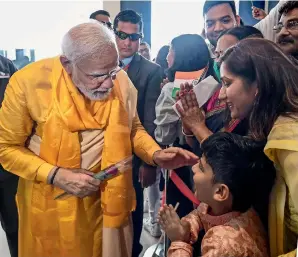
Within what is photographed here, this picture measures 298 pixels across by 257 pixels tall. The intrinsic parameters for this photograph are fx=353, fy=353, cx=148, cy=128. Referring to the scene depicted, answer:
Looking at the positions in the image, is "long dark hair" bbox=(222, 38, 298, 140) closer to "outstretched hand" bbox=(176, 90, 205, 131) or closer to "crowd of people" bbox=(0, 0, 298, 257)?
"crowd of people" bbox=(0, 0, 298, 257)

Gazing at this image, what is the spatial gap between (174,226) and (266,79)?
38 centimetres

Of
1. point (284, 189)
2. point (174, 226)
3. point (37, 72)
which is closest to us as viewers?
point (284, 189)

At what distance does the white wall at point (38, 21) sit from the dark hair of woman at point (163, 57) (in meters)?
0.22

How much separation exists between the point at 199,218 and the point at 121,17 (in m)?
0.57

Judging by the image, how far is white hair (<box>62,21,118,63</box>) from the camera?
2.72 ft

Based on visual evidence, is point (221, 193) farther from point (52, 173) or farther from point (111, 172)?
point (52, 173)

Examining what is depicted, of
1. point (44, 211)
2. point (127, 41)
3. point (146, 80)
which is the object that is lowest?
point (44, 211)

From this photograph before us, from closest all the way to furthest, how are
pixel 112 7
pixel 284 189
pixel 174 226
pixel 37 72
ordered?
pixel 284 189
pixel 174 226
pixel 37 72
pixel 112 7

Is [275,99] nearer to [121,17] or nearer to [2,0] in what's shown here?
[121,17]

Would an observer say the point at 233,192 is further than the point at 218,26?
No

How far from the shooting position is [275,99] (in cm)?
70

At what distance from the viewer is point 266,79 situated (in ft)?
2.28

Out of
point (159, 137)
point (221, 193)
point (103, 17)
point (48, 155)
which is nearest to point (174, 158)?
point (159, 137)

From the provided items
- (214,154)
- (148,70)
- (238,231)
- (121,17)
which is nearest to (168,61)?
(148,70)
